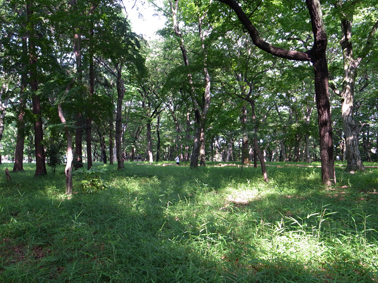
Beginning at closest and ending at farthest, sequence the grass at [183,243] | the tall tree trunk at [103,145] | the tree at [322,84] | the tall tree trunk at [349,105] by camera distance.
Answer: the grass at [183,243]
the tree at [322,84]
the tall tree trunk at [349,105]
the tall tree trunk at [103,145]

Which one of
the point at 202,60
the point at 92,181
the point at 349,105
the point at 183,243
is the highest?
the point at 202,60

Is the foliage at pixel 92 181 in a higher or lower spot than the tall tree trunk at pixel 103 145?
lower

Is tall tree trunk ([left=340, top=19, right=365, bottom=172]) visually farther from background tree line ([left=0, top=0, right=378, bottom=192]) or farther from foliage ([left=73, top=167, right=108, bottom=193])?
foliage ([left=73, top=167, right=108, bottom=193])

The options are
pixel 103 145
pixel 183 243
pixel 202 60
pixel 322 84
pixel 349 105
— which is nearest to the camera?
pixel 183 243

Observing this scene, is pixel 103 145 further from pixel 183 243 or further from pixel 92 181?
pixel 183 243

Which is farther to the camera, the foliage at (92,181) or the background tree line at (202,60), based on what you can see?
the foliage at (92,181)

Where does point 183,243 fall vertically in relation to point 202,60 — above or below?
below

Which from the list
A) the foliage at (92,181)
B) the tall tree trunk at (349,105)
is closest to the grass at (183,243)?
the foliage at (92,181)

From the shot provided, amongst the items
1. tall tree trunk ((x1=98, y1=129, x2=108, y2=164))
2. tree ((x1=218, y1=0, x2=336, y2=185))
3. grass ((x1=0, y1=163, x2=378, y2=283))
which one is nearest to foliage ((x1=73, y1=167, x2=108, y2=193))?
grass ((x1=0, y1=163, x2=378, y2=283))

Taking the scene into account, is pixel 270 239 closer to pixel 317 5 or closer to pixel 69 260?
pixel 69 260

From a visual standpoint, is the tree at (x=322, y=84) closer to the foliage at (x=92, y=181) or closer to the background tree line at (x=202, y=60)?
Result: the background tree line at (x=202, y=60)

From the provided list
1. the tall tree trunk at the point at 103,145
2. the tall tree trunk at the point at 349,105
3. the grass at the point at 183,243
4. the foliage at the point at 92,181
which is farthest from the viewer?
the tall tree trunk at the point at 103,145

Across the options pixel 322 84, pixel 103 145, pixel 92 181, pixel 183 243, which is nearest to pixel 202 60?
pixel 322 84

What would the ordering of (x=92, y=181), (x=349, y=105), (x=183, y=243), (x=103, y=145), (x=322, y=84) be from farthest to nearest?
(x=103, y=145) < (x=349, y=105) < (x=92, y=181) < (x=322, y=84) < (x=183, y=243)
